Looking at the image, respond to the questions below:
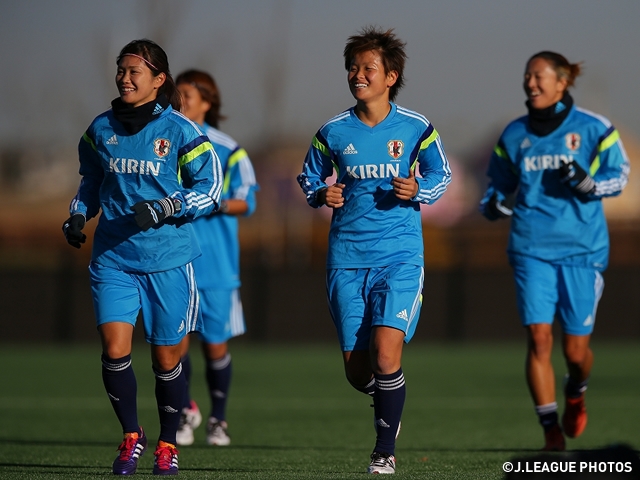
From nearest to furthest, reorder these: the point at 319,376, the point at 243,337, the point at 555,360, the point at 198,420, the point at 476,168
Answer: the point at 198,420 < the point at 319,376 < the point at 555,360 < the point at 243,337 < the point at 476,168

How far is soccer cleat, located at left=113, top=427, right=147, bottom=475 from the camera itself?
5566 millimetres

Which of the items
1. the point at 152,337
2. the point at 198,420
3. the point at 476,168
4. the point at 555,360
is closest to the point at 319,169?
the point at 152,337

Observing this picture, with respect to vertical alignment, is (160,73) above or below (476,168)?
above

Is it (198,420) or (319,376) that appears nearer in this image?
(198,420)

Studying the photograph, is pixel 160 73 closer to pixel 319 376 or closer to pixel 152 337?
pixel 152 337

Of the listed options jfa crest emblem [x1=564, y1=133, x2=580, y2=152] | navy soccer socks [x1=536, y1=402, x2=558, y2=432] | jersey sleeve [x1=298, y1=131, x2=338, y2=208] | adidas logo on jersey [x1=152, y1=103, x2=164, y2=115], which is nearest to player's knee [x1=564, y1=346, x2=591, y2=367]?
navy soccer socks [x1=536, y1=402, x2=558, y2=432]

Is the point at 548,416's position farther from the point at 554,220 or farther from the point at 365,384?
the point at 365,384

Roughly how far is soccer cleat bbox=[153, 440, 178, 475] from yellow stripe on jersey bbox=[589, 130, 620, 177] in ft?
11.0

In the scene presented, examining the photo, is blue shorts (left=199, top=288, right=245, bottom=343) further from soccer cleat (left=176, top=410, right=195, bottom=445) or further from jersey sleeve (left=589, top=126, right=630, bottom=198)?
jersey sleeve (left=589, top=126, right=630, bottom=198)

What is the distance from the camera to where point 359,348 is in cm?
588

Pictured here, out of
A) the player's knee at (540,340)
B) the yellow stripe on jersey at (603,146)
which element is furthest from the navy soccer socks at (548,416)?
the yellow stripe on jersey at (603,146)

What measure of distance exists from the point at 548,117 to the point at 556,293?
3.76 ft

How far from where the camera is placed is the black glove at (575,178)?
688 centimetres

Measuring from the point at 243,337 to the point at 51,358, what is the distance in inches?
156
